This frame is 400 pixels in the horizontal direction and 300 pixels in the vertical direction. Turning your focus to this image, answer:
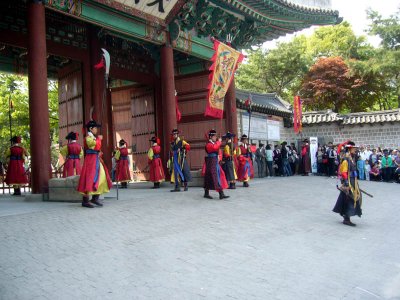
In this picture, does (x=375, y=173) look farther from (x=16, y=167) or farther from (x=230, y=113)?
(x=16, y=167)

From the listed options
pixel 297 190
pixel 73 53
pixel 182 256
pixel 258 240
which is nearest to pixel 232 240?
pixel 258 240

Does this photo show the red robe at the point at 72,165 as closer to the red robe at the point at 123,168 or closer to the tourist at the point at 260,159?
the red robe at the point at 123,168

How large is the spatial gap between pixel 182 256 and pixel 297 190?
303 inches

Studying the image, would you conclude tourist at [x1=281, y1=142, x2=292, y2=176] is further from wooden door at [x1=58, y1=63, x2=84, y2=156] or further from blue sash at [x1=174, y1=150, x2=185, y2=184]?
wooden door at [x1=58, y1=63, x2=84, y2=156]

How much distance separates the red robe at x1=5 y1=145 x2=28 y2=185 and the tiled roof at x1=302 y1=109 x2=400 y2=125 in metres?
16.6

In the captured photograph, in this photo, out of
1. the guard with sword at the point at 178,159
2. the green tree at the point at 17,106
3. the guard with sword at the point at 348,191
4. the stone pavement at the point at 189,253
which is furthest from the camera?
the green tree at the point at 17,106

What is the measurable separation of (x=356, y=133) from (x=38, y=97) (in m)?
18.8

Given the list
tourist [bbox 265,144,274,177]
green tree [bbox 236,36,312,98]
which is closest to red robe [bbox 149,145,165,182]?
tourist [bbox 265,144,274,177]

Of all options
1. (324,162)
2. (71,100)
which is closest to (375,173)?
(324,162)

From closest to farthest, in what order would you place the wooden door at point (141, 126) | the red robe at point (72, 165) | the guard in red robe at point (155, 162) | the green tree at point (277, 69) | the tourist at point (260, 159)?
the red robe at point (72, 165) < the guard in red robe at point (155, 162) < the wooden door at point (141, 126) < the tourist at point (260, 159) < the green tree at point (277, 69)

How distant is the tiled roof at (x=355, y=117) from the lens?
71.6 feet

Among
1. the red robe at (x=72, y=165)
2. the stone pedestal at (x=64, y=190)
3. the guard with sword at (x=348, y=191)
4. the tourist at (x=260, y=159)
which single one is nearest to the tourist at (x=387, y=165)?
the tourist at (x=260, y=159)

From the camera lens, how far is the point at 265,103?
73.0 feet

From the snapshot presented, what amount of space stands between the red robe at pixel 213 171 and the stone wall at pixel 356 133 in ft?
43.8
